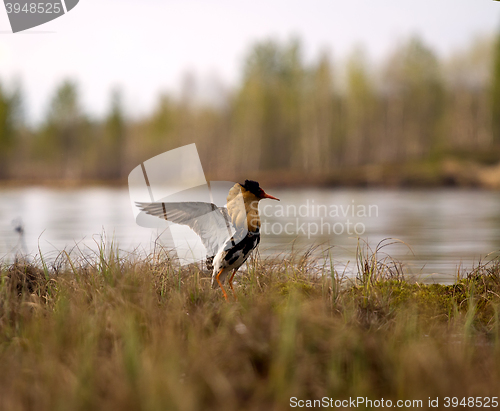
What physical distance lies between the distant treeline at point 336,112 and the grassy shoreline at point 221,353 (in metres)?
44.8

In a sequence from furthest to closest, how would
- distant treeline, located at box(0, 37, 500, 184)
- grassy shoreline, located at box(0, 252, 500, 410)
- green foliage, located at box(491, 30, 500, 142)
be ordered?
1. distant treeline, located at box(0, 37, 500, 184)
2. green foliage, located at box(491, 30, 500, 142)
3. grassy shoreline, located at box(0, 252, 500, 410)

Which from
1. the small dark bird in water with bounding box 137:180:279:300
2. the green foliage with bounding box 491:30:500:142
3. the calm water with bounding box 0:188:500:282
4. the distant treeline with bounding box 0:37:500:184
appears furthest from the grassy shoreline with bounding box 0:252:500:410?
the green foliage with bounding box 491:30:500:142

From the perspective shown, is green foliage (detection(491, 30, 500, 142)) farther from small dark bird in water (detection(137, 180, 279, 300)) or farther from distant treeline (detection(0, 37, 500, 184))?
small dark bird in water (detection(137, 180, 279, 300))

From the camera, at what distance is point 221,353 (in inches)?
138

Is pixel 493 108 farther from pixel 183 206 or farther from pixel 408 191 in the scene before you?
pixel 183 206

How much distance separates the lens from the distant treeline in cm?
5106

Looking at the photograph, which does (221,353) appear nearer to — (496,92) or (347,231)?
(347,231)

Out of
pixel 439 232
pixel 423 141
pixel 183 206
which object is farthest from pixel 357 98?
pixel 183 206

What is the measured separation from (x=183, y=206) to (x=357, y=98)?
155 ft

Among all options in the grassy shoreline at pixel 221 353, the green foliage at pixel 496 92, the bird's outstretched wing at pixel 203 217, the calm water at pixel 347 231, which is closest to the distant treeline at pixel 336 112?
the green foliage at pixel 496 92

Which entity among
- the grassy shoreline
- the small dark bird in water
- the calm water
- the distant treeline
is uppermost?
the distant treeline

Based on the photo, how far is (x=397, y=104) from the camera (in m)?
53.1

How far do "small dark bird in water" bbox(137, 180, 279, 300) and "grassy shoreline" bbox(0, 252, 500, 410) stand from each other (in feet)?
1.59

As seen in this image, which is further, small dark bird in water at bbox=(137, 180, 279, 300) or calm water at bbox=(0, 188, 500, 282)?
calm water at bbox=(0, 188, 500, 282)
